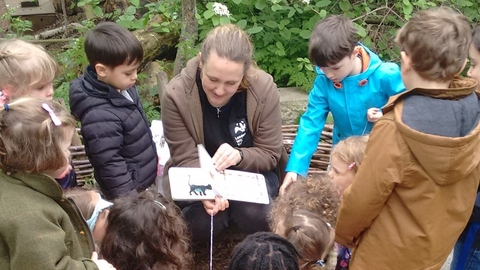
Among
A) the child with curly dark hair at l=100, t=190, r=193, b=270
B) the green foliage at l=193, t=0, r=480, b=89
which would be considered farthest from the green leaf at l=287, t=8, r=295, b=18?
the child with curly dark hair at l=100, t=190, r=193, b=270

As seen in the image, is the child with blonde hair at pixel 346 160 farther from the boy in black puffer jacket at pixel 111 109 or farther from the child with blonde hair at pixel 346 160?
the boy in black puffer jacket at pixel 111 109

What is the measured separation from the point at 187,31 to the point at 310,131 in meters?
1.81

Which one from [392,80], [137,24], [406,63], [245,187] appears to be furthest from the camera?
[137,24]

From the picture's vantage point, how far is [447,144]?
5.47 feet

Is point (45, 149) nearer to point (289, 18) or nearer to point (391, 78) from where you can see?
point (391, 78)

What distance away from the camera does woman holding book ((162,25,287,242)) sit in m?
2.67

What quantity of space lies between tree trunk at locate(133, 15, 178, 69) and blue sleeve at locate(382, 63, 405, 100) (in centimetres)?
268

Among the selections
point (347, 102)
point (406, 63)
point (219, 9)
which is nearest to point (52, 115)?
point (406, 63)

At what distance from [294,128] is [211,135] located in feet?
3.20

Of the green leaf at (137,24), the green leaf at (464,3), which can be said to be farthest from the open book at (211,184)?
the green leaf at (464,3)

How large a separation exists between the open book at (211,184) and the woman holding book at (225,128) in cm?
10

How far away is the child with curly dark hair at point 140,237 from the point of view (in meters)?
1.98

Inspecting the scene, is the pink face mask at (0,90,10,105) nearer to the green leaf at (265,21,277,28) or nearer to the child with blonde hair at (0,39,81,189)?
the child with blonde hair at (0,39,81,189)

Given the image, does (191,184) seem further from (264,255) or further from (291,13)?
(291,13)
